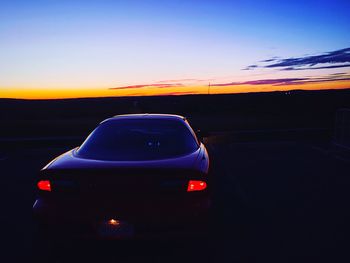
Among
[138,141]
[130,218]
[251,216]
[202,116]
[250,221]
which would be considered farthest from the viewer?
[202,116]

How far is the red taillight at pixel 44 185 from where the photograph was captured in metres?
3.75

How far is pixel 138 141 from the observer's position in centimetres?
504

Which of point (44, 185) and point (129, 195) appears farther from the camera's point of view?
point (44, 185)

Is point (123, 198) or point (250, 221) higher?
point (123, 198)

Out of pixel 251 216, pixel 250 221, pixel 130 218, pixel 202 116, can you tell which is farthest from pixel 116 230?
pixel 202 116

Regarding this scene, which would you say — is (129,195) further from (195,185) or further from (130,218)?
(195,185)

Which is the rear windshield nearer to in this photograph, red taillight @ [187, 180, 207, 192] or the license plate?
red taillight @ [187, 180, 207, 192]

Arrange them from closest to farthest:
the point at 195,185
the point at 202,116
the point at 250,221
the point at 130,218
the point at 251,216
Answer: the point at 130,218 → the point at 195,185 → the point at 250,221 → the point at 251,216 → the point at 202,116

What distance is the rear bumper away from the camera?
349 cm

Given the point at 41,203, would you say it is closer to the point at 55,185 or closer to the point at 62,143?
the point at 55,185

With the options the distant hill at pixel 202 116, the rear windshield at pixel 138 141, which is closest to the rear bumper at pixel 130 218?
the rear windshield at pixel 138 141

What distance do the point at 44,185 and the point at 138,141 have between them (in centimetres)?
153

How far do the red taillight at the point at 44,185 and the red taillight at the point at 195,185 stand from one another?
131cm

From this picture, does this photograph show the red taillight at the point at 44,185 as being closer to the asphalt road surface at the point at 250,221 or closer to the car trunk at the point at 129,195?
the car trunk at the point at 129,195
